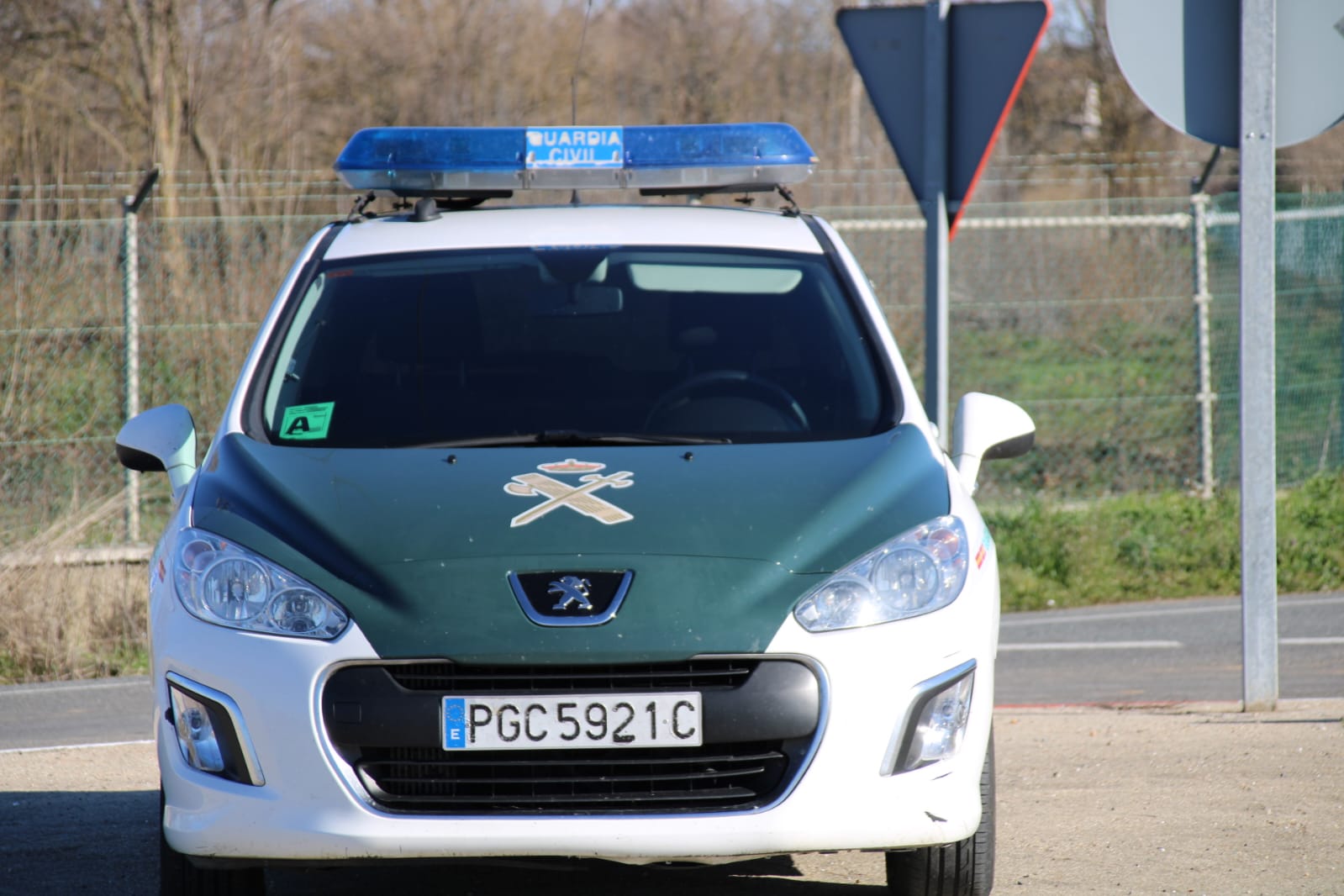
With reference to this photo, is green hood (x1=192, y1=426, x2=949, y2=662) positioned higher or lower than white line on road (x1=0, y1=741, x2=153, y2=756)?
higher

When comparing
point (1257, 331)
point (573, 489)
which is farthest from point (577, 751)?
point (1257, 331)

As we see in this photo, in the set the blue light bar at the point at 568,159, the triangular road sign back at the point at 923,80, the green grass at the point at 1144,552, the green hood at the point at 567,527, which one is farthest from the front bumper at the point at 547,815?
the green grass at the point at 1144,552

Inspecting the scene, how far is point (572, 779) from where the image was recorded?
326 cm

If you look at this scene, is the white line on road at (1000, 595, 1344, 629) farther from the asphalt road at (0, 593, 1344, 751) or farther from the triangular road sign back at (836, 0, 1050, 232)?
the triangular road sign back at (836, 0, 1050, 232)

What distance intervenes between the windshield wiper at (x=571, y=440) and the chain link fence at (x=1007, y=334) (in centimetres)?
611

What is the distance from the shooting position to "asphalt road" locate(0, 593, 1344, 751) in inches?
269

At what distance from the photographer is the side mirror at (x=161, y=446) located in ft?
13.7

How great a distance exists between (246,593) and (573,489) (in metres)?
0.70

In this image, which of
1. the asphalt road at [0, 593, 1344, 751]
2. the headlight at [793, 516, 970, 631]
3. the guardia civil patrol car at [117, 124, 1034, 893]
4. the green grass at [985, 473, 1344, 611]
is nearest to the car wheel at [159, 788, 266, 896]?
the guardia civil patrol car at [117, 124, 1034, 893]

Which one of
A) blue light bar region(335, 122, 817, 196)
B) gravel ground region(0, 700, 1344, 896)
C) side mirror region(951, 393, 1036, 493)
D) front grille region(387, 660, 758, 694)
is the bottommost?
gravel ground region(0, 700, 1344, 896)

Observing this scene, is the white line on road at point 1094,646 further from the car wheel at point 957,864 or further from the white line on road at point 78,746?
the car wheel at point 957,864

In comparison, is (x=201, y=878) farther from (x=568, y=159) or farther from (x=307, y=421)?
(x=568, y=159)

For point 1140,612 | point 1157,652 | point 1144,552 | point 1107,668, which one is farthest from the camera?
point 1144,552

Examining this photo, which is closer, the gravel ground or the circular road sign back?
the gravel ground
